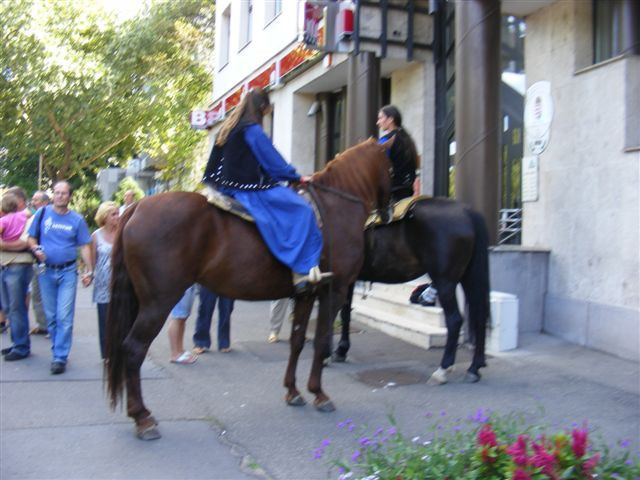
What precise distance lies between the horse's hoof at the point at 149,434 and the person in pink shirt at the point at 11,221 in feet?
12.6

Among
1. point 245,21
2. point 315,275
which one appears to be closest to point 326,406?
point 315,275

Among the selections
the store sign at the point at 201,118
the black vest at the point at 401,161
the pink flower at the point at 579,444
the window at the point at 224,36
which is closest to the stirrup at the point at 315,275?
the black vest at the point at 401,161

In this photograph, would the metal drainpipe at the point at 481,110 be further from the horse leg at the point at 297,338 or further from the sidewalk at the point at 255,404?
the horse leg at the point at 297,338

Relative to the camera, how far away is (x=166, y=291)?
4781mm

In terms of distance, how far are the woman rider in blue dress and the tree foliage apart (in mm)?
19939

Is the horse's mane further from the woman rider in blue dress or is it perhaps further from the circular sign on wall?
the circular sign on wall

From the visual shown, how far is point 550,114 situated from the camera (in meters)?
8.59

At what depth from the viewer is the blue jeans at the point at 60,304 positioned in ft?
22.3

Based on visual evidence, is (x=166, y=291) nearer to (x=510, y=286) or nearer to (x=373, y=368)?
(x=373, y=368)

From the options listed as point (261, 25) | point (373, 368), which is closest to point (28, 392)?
point (373, 368)

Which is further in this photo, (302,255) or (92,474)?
(302,255)

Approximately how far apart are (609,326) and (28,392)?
233 inches

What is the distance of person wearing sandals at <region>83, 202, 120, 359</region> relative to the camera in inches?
281

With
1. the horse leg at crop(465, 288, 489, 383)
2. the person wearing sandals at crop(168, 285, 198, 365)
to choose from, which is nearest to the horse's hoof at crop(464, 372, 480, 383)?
the horse leg at crop(465, 288, 489, 383)
